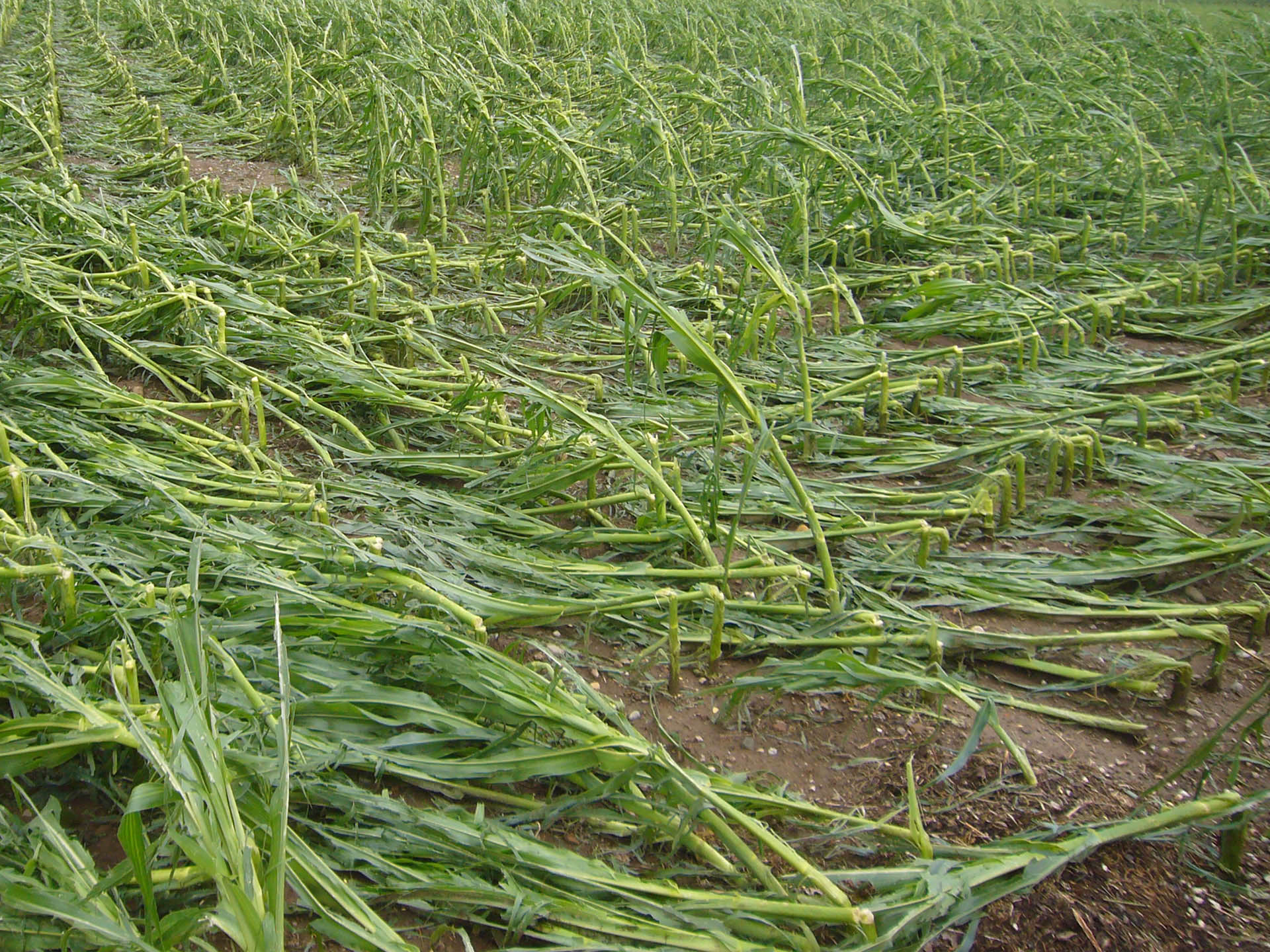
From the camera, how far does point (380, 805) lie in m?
1.52

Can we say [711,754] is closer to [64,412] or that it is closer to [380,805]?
[380,805]

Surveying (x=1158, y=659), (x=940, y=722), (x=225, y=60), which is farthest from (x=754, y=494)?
(x=225, y=60)

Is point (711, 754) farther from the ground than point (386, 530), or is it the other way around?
point (386, 530)

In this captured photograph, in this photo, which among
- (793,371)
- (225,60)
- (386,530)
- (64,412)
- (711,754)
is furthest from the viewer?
(225,60)

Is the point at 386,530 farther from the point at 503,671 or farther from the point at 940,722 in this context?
the point at 940,722

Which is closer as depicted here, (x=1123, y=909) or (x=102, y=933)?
(x=102, y=933)

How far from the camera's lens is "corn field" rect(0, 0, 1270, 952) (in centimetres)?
146

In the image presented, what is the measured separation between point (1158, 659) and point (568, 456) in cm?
130

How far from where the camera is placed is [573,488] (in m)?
2.61

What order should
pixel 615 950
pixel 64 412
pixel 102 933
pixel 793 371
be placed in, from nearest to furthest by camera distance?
pixel 102 933 < pixel 615 950 < pixel 64 412 < pixel 793 371

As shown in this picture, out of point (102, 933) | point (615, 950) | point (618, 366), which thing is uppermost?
point (102, 933)

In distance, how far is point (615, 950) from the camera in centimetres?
135

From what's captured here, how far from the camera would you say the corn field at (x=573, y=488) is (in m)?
1.46

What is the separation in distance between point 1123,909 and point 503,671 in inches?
38.6
